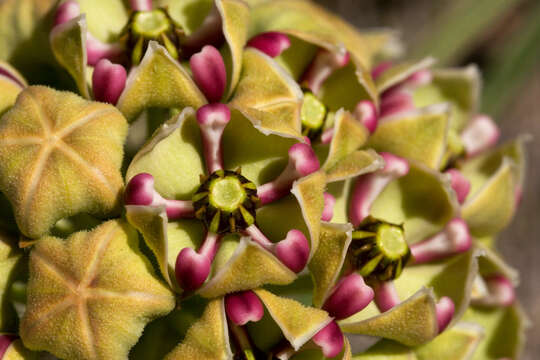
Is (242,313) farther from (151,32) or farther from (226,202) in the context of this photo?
(151,32)

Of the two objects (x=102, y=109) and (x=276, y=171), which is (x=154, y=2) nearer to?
(x=102, y=109)

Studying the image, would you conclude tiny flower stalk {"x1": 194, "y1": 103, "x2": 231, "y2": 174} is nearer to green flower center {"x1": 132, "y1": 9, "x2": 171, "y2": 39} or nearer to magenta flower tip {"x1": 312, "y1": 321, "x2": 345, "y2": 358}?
green flower center {"x1": 132, "y1": 9, "x2": 171, "y2": 39}

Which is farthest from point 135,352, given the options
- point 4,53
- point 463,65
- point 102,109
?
point 463,65

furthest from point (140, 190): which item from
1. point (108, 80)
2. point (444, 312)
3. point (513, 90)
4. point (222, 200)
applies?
point (513, 90)

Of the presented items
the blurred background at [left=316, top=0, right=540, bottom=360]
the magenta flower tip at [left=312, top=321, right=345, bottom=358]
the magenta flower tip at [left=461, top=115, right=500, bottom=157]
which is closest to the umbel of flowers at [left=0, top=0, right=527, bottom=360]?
the magenta flower tip at [left=312, top=321, right=345, bottom=358]

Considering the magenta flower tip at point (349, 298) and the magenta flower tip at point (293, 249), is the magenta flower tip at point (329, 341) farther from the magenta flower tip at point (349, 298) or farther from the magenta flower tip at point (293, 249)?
the magenta flower tip at point (293, 249)

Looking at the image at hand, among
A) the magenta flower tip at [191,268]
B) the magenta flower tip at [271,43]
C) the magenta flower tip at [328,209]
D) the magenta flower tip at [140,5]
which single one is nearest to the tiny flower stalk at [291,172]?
the magenta flower tip at [328,209]
